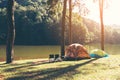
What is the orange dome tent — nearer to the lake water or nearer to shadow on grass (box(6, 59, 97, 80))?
shadow on grass (box(6, 59, 97, 80))

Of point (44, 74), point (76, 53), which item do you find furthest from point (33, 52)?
point (44, 74)

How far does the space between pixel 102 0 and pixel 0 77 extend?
59.5ft

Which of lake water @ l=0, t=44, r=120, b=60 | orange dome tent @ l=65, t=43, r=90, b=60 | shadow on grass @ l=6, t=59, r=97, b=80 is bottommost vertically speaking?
lake water @ l=0, t=44, r=120, b=60

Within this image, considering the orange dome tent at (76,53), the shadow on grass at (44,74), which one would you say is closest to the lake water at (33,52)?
the orange dome tent at (76,53)

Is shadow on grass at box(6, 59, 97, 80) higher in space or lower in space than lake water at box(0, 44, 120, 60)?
higher

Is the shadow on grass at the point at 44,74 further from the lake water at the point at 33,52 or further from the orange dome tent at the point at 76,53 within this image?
the lake water at the point at 33,52

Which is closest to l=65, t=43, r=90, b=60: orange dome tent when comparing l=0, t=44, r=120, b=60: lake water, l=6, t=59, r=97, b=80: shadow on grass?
l=6, t=59, r=97, b=80: shadow on grass

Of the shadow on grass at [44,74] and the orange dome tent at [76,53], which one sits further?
the orange dome tent at [76,53]

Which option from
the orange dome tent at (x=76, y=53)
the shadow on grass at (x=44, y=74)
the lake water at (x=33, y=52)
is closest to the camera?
the shadow on grass at (x=44, y=74)

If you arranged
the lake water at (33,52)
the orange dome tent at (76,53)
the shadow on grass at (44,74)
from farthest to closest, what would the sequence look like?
the lake water at (33,52), the orange dome tent at (76,53), the shadow on grass at (44,74)

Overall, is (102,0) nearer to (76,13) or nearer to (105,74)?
(76,13)

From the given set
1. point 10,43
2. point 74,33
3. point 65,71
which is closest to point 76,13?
point 10,43

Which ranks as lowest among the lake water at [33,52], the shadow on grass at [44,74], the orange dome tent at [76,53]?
the lake water at [33,52]

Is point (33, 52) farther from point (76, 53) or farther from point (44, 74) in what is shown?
point (44, 74)
